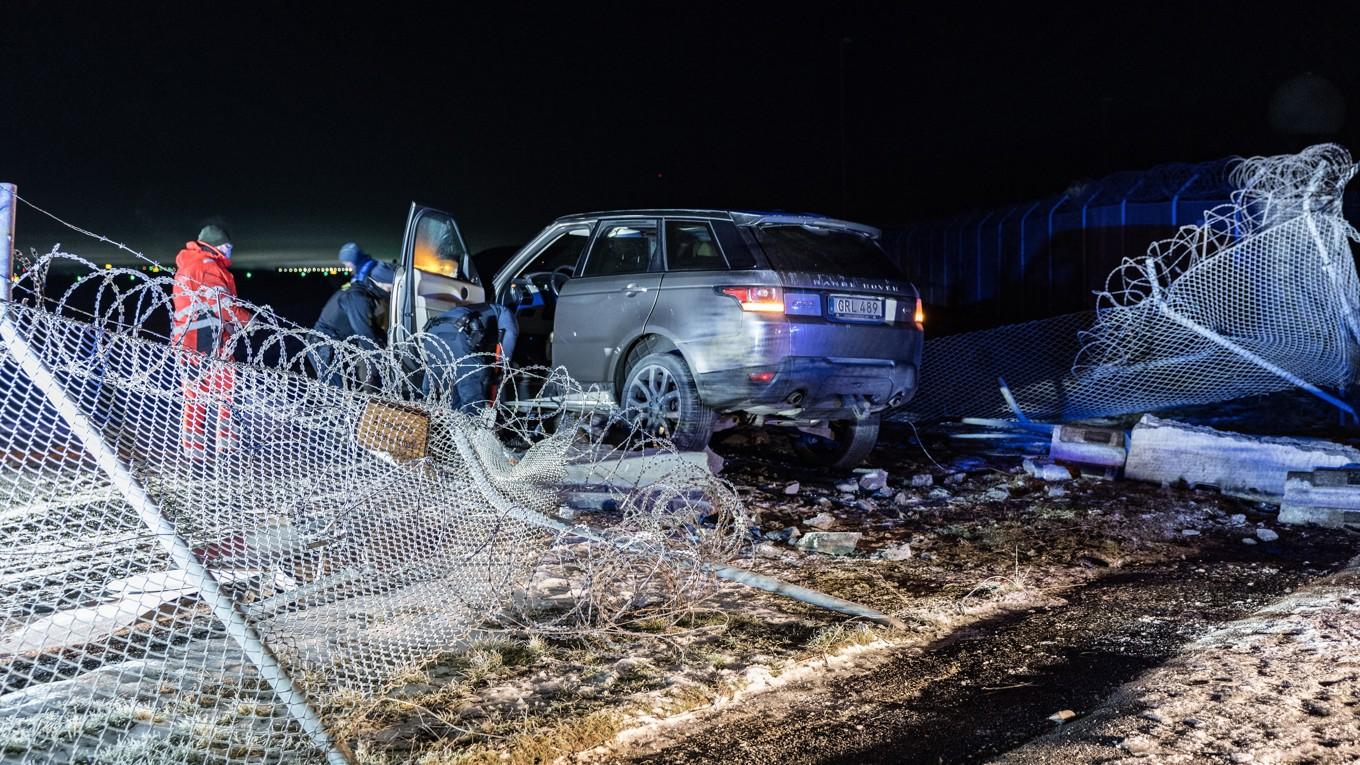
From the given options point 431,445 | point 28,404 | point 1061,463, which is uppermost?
point 28,404

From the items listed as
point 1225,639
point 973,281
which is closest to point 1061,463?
point 1225,639

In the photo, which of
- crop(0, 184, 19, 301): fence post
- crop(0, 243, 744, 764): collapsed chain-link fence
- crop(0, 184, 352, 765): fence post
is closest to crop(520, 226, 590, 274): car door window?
crop(0, 243, 744, 764): collapsed chain-link fence

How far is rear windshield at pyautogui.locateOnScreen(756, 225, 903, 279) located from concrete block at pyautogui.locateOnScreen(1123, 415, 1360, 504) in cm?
227

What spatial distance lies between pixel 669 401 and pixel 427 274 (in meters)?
2.10

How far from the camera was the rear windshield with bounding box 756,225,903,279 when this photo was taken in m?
7.01

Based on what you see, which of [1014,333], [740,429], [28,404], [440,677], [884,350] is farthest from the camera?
[1014,333]

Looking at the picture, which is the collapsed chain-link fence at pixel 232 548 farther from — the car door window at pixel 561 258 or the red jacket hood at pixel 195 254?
the car door window at pixel 561 258

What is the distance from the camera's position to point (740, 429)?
9703 millimetres

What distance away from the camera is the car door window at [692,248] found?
7.12 m

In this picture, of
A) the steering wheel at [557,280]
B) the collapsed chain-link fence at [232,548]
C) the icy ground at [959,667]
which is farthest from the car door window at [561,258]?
the icy ground at [959,667]

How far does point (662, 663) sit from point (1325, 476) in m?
4.82

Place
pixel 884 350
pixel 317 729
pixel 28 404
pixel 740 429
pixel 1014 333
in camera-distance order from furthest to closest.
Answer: pixel 1014 333 < pixel 740 429 < pixel 884 350 < pixel 28 404 < pixel 317 729

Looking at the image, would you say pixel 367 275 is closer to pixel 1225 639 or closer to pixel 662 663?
pixel 662 663

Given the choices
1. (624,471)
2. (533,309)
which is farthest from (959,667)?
(533,309)
